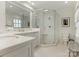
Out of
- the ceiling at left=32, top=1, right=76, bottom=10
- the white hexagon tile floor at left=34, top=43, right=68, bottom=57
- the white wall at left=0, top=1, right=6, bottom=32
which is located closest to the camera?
the white wall at left=0, top=1, right=6, bottom=32

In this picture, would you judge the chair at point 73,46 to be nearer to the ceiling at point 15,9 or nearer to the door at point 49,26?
the door at point 49,26

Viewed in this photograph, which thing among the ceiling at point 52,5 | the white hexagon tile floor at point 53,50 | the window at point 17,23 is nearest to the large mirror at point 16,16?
the window at point 17,23

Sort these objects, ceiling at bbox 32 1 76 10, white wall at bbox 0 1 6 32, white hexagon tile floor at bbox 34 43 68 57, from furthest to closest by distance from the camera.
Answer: white hexagon tile floor at bbox 34 43 68 57 < ceiling at bbox 32 1 76 10 < white wall at bbox 0 1 6 32

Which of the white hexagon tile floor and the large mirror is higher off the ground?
the large mirror

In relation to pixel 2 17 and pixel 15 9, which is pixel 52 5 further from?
pixel 2 17

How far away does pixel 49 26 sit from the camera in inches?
82.7

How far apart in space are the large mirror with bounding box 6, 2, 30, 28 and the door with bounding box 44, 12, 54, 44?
31cm

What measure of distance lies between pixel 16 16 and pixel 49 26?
550mm

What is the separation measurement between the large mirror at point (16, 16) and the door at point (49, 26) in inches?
12.4

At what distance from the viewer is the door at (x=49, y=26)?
80.5 inches

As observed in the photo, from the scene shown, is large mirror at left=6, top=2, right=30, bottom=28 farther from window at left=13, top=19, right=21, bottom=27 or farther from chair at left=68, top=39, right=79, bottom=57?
chair at left=68, top=39, right=79, bottom=57

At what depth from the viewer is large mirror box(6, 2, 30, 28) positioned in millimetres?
1967

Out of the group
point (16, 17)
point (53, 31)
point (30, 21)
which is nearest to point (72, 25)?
point (53, 31)

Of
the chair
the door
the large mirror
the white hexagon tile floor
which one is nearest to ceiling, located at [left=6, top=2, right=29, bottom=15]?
the large mirror
